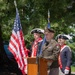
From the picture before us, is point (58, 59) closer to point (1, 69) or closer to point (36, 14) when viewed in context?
point (36, 14)

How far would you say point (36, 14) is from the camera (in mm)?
14031

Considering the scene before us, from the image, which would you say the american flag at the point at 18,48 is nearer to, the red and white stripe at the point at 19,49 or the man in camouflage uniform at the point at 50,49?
the red and white stripe at the point at 19,49

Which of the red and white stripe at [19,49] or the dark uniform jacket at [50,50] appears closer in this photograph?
the dark uniform jacket at [50,50]

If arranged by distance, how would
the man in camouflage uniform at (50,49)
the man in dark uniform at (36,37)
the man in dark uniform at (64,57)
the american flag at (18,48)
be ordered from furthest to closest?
the american flag at (18,48), the man in dark uniform at (36,37), the man in dark uniform at (64,57), the man in camouflage uniform at (50,49)

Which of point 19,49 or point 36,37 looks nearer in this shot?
point 36,37

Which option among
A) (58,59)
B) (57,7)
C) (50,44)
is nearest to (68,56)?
(58,59)

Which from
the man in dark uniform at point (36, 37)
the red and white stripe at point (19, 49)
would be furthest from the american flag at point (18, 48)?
the man in dark uniform at point (36, 37)

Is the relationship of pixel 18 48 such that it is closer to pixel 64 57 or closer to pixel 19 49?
pixel 19 49

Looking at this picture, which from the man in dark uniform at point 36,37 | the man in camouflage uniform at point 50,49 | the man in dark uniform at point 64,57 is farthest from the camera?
the man in dark uniform at point 36,37

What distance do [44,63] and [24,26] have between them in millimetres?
8449

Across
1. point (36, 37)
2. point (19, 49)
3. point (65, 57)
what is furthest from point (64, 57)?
point (19, 49)

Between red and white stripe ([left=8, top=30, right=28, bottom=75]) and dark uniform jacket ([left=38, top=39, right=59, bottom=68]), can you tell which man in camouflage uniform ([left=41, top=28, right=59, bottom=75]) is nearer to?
dark uniform jacket ([left=38, top=39, right=59, bottom=68])

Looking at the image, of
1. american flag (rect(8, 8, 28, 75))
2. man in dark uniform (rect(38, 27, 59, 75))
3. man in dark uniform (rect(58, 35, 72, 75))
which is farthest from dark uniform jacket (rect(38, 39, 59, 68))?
american flag (rect(8, 8, 28, 75))

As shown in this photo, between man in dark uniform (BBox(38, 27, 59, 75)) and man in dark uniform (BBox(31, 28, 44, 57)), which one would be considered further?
man in dark uniform (BBox(31, 28, 44, 57))
